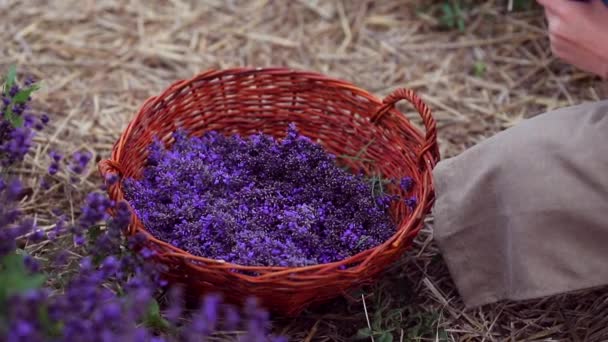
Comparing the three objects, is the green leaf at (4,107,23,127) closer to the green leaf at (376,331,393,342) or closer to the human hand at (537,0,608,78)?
the green leaf at (376,331,393,342)

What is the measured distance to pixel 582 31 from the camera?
147 cm

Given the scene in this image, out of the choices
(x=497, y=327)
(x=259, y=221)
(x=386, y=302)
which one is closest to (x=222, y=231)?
(x=259, y=221)

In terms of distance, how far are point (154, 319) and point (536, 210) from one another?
74 centimetres

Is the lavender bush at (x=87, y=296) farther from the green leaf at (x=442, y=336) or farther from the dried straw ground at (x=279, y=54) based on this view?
the dried straw ground at (x=279, y=54)

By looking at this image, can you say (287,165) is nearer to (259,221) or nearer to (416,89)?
(259,221)

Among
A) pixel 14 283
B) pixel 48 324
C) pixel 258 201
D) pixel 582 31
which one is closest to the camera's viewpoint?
pixel 14 283

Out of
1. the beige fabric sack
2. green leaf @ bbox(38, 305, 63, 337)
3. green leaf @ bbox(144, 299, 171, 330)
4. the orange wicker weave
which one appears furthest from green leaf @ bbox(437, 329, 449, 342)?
green leaf @ bbox(38, 305, 63, 337)

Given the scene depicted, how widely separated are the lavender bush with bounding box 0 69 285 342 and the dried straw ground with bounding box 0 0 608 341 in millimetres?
518

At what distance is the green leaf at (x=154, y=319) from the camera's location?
4.37ft

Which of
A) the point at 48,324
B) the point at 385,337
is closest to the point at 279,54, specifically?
the point at 385,337

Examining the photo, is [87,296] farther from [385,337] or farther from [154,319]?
[385,337]

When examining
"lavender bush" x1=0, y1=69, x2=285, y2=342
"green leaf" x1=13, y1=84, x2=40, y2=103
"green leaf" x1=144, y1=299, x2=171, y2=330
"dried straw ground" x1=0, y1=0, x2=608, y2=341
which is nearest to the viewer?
"lavender bush" x1=0, y1=69, x2=285, y2=342

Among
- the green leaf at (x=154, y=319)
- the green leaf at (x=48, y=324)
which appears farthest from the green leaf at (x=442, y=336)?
the green leaf at (x=48, y=324)

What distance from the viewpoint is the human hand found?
1.46 m
